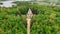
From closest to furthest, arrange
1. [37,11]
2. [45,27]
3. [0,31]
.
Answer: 1. [0,31]
2. [45,27]
3. [37,11]

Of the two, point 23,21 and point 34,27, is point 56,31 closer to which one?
point 34,27

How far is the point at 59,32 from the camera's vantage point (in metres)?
4.91

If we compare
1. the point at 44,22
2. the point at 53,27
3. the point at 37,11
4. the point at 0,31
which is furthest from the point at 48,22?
the point at 37,11

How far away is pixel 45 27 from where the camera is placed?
5125 millimetres

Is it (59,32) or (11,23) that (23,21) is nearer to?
(11,23)

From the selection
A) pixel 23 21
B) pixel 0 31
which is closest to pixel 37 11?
pixel 23 21

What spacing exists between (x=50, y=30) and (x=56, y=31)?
16cm

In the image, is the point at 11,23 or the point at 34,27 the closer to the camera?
the point at 34,27

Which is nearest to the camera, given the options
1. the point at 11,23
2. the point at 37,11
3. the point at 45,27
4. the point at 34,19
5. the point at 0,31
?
the point at 0,31

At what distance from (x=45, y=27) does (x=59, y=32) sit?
1.33 ft

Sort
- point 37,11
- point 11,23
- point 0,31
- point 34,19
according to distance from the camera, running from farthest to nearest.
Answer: point 37,11, point 34,19, point 11,23, point 0,31

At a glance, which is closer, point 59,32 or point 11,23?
point 59,32

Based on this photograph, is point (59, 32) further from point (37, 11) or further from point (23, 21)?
point (37, 11)

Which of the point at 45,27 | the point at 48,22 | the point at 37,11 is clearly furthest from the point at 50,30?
the point at 37,11
